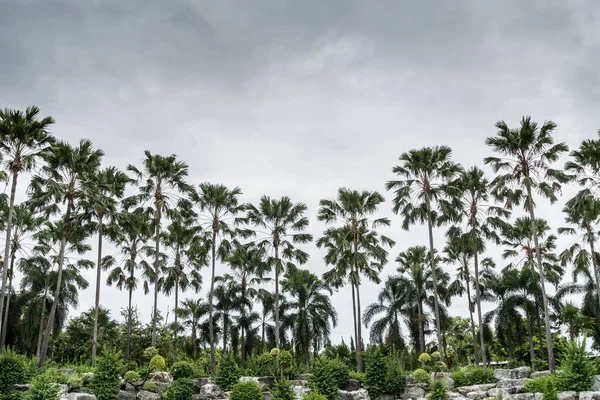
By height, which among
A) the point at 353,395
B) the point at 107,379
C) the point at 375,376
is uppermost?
the point at 107,379

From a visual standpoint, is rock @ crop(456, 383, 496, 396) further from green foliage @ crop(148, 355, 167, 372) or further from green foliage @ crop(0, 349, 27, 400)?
green foliage @ crop(0, 349, 27, 400)

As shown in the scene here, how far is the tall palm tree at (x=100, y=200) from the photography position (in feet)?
92.0

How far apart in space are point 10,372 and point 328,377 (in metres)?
12.2

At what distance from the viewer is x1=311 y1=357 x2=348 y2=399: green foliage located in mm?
23328

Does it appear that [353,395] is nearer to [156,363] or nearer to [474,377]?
[474,377]

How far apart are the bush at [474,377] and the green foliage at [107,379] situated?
49.9 ft

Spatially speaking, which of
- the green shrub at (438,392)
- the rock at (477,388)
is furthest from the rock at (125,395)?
the rock at (477,388)

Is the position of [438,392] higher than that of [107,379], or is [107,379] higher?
[107,379]

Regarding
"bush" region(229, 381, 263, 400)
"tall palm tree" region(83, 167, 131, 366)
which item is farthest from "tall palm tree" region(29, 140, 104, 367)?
"bush" region(229, 381, 263, 400)

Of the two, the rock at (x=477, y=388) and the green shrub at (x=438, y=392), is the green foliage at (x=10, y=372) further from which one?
the rock at (x=477, y=388)

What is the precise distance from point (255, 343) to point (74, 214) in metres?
18.3

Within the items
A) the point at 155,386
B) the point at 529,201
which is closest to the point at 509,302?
the point at 529,201

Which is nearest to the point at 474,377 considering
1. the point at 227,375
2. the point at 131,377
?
the point at 227,375

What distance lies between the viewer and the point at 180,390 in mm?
22000
